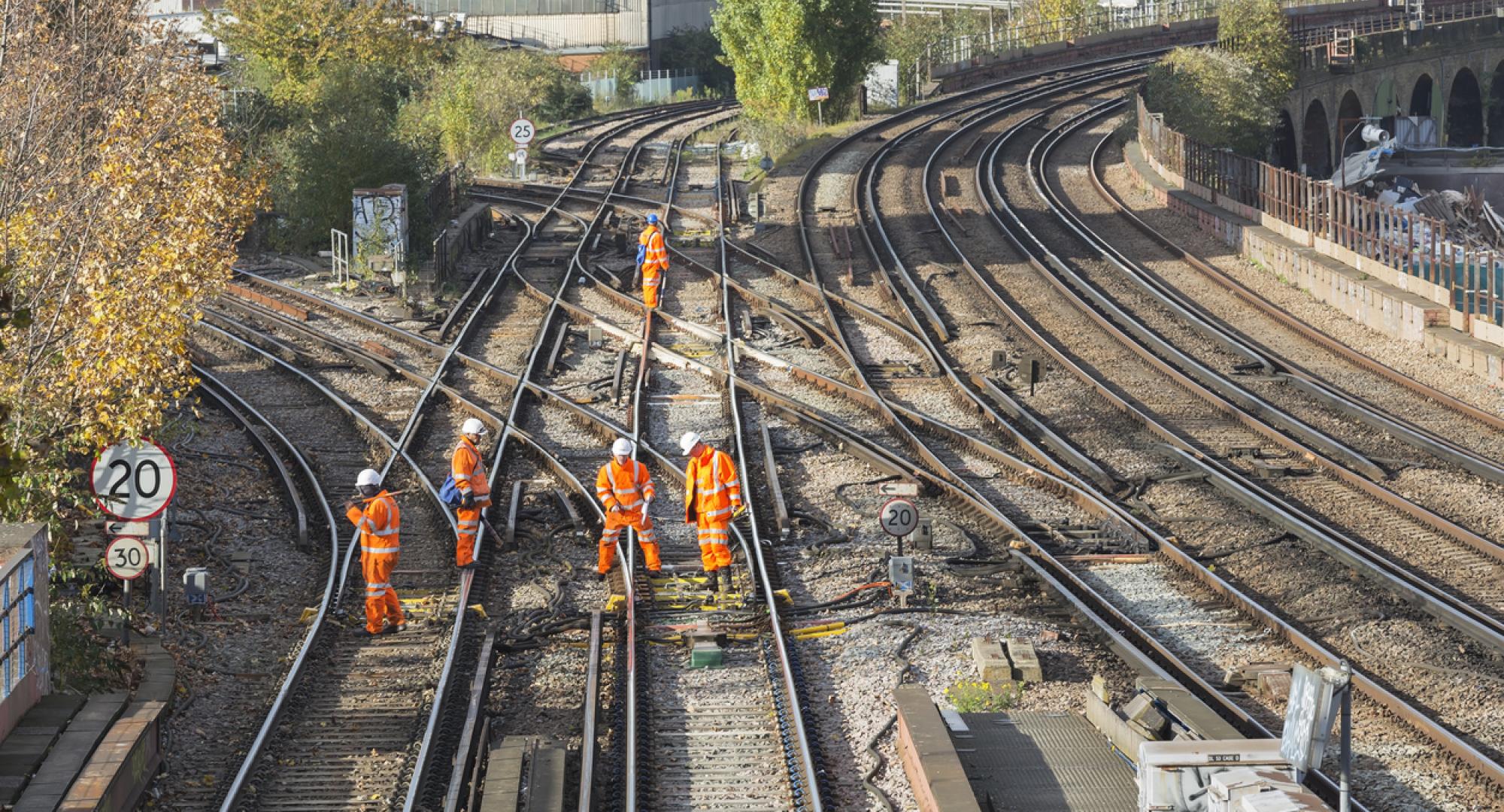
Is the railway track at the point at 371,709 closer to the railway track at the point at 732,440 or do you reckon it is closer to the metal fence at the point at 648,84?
the railway track at the point at 732,440

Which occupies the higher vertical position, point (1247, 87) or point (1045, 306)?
point (1247, 87)

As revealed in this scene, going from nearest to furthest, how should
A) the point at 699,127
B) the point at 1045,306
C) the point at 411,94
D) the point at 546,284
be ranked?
the point at 1045,306, the point at 546,284, the point at 411,94, the point at 699,127

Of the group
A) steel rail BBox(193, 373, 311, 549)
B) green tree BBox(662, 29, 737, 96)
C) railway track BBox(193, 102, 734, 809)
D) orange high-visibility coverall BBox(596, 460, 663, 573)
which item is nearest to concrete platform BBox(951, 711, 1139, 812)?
railway track BBox(193, 102, 734, 809)

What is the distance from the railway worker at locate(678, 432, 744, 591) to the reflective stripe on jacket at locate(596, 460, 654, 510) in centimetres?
37

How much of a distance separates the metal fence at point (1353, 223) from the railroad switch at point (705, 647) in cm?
1382

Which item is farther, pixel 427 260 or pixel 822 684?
pixel 427 260

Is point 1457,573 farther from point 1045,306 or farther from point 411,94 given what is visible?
point 411,94

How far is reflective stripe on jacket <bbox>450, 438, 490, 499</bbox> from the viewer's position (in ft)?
47.6

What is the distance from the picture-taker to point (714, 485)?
1423cm

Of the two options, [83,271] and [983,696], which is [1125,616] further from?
[83,271]

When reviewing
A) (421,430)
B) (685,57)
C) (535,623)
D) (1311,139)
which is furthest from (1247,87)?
(685,57)

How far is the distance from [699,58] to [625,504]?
223 feet

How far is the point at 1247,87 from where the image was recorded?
143 feet

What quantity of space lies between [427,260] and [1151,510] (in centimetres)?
1723
